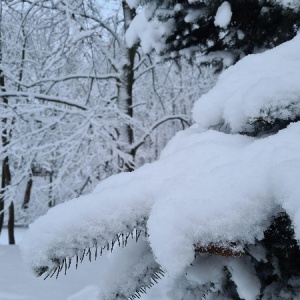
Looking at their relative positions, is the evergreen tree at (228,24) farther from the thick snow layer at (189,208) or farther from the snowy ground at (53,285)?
the snowy ground at (53,285)

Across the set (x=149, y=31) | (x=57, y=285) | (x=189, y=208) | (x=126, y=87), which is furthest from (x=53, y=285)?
(x=126, y=87)

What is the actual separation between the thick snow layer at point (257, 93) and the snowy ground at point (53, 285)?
2.27 m

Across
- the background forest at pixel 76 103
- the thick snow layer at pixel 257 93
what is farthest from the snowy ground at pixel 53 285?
the thick snow layer at pixel 257 93

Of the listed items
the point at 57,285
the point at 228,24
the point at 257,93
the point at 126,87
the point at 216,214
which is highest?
the point at 228,24

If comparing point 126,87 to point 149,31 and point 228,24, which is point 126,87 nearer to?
point 149,31

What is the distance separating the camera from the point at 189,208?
720 mm

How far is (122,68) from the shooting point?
18.1 feet

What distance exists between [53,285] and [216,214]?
10.9 ft

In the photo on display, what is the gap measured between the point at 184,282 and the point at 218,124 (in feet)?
2.17

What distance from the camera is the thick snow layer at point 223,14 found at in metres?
2.21

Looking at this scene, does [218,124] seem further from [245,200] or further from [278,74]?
[245,200]

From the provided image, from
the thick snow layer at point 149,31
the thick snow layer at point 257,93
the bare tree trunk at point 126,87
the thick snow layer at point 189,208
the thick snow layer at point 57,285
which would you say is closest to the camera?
the thick snow layer at point 189,208

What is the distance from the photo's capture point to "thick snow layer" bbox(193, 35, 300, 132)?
94 centimetres

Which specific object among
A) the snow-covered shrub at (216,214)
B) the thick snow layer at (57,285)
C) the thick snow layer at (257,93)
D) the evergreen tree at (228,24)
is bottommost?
the thick snow layer at (57,285)
